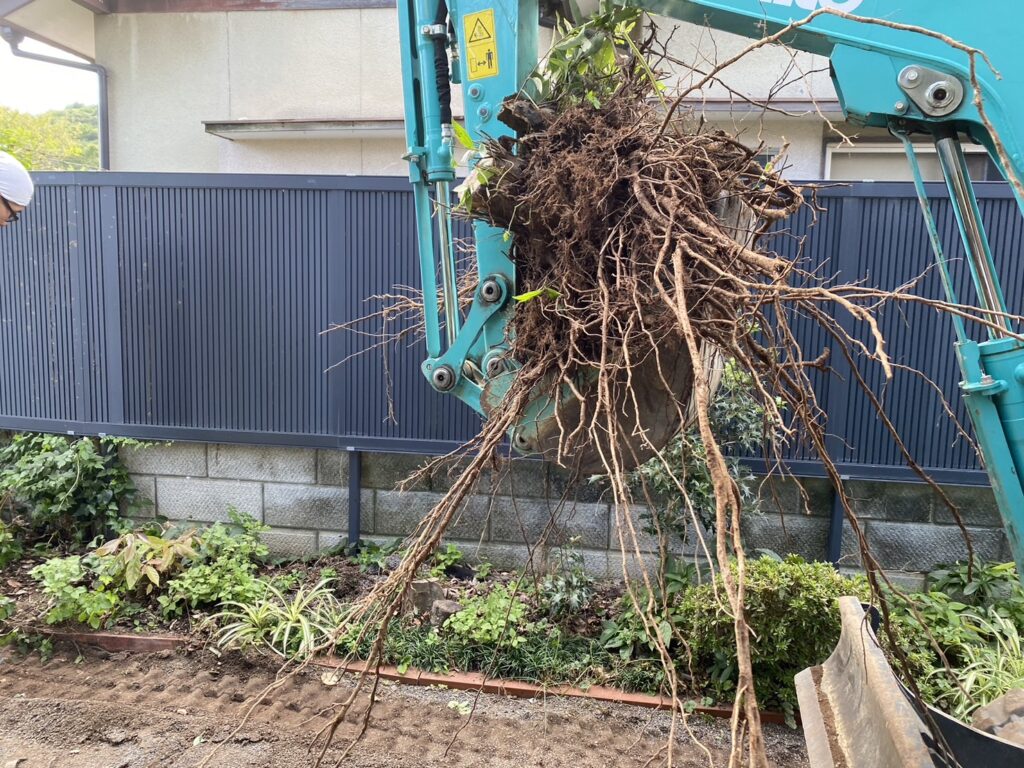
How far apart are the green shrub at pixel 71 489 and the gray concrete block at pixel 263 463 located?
63 cm

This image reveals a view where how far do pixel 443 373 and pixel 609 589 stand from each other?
2.59 metres

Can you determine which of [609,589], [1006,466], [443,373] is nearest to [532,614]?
[609,589]

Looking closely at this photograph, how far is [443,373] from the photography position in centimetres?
212

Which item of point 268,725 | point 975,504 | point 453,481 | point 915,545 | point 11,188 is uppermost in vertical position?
point 11,188

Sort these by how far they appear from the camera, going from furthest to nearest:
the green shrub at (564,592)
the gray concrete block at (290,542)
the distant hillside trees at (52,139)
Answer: the distant hillside trees at (52,139) → the gray concrete block at (290,542) → the green shrub at (564,592)

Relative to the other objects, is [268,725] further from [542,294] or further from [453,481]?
[542,294]

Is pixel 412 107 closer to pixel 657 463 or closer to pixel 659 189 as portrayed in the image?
pixel 659 189

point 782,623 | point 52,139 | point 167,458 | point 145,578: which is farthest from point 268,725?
point 52,139

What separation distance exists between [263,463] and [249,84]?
3.75m

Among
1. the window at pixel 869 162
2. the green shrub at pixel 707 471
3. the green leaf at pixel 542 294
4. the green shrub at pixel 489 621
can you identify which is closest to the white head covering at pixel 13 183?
the green shrub at pixel 489 621

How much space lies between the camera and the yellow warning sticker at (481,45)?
1.97m

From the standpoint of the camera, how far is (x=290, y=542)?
4.65 m

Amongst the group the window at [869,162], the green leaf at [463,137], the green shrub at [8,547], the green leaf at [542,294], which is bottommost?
the green shrub at [8,547]

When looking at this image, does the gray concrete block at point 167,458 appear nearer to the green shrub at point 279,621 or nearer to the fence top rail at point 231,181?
the green shrub at point 279,621
